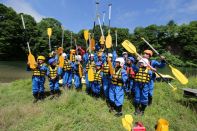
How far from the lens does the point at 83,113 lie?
710 cm

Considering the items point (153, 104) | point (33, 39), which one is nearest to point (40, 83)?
point (153, 104)

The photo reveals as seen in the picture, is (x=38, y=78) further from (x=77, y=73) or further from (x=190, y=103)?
(x=190, y=103)

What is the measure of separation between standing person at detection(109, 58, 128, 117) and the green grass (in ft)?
0.95

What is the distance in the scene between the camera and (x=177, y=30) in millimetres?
69125

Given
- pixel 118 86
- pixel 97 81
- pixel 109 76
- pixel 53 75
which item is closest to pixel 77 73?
pixel 53 75

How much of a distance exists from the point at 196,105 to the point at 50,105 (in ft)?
13.9

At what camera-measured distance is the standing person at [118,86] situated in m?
7.42

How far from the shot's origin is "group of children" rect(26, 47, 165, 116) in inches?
294

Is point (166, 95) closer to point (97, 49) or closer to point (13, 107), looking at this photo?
point (97, 49)

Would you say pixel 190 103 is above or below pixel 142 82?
below

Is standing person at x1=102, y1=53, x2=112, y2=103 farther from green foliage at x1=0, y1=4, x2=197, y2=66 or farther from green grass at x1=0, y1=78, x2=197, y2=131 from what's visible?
green foliage at x1=0, y1=4, x2=197, y2=66

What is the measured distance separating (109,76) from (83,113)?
1451mm

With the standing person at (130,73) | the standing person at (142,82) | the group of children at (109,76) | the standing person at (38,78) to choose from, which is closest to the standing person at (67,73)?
the group of children at (109,76)

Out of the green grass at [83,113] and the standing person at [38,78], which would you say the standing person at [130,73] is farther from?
the standing person at [38,78]
